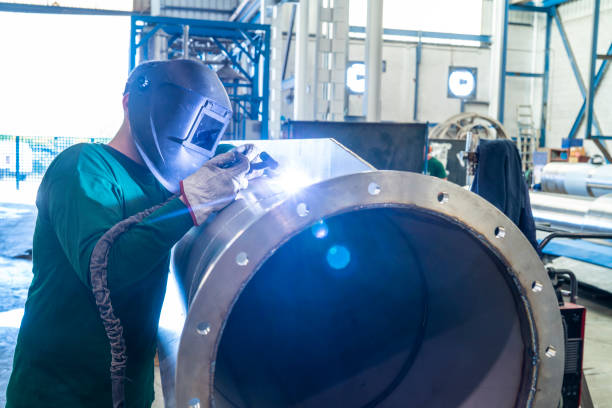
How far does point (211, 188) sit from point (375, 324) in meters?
0.40

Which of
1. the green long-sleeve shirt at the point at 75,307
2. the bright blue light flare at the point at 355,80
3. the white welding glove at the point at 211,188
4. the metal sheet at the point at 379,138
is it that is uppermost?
the bright blue light flare at the point at 355,80

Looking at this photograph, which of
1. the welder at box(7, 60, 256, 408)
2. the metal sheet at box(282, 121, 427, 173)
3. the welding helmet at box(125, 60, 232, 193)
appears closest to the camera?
the welder at box(7, 60, 256, 408)

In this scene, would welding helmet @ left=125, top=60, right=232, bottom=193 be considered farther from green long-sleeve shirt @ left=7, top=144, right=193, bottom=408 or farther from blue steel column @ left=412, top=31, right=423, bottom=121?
blue steel column @ left=412, top=31, right=423, bottom=121

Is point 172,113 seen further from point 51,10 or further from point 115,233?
point 51,10

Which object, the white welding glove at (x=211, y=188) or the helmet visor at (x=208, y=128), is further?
the helmet visor at (x=208, y=128)

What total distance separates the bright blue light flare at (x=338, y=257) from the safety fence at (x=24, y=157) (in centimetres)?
942

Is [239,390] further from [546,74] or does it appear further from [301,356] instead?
[546,74]

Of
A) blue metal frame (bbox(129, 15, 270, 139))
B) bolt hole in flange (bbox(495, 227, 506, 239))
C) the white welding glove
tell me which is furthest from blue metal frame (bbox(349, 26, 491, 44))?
bolt hole in flange (bbox(495, 227, 506, 239))

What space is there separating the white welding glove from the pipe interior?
193mm

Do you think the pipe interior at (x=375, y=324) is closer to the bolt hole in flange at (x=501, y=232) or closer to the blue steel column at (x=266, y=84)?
the bolt hole in flange at (x=501, y=232)

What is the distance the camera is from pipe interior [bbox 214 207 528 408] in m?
0.82

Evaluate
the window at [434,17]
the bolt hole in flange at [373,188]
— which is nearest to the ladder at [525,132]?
the window at [434,17]

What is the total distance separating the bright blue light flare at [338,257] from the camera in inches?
42.2

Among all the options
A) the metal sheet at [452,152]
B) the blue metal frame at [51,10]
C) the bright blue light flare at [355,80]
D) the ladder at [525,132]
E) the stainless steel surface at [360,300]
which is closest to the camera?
the stainless steel surface at [360,300]
